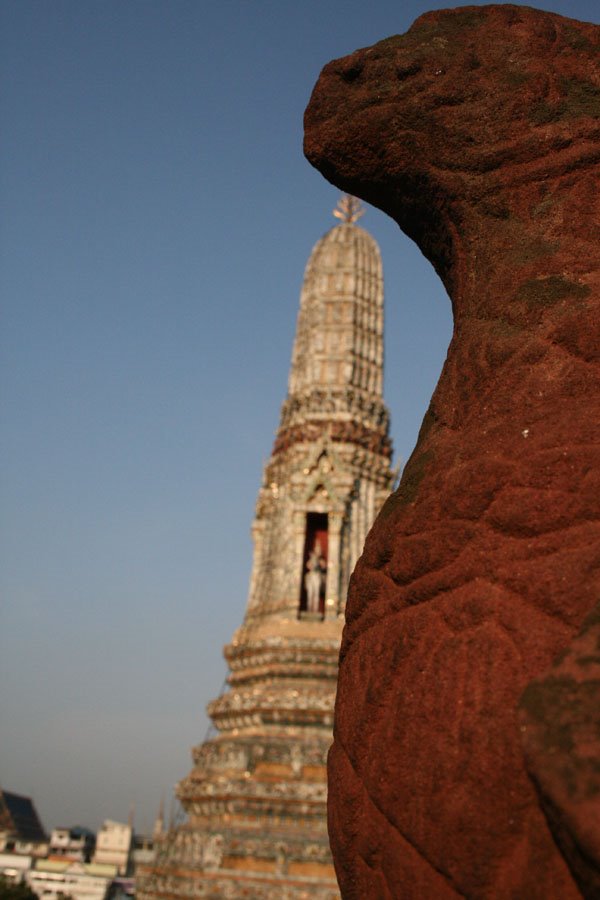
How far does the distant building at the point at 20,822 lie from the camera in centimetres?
5412

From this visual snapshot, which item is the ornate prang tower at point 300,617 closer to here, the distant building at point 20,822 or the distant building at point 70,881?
the distant building at point 70,881

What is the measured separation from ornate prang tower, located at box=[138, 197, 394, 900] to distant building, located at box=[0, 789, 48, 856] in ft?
136

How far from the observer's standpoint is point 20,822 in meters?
58.7

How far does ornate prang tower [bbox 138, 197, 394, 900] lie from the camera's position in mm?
12055

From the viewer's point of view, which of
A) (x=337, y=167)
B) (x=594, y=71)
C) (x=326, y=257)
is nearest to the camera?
(x=594, y=71)

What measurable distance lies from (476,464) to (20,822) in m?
65.3

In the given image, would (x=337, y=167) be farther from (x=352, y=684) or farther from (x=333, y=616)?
(x=333, y=616)

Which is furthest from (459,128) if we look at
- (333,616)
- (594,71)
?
(333,616)

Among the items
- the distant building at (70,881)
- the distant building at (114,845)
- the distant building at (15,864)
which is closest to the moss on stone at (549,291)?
the distant building at (70,881)

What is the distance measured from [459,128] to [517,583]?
1753 millimetres

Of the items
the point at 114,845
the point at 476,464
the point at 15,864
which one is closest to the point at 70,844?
the point at 114,845

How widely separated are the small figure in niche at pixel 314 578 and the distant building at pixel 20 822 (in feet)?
138

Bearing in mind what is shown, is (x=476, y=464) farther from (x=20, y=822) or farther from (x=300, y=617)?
(x=20, y=822)

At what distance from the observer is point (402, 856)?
2.16 metres
